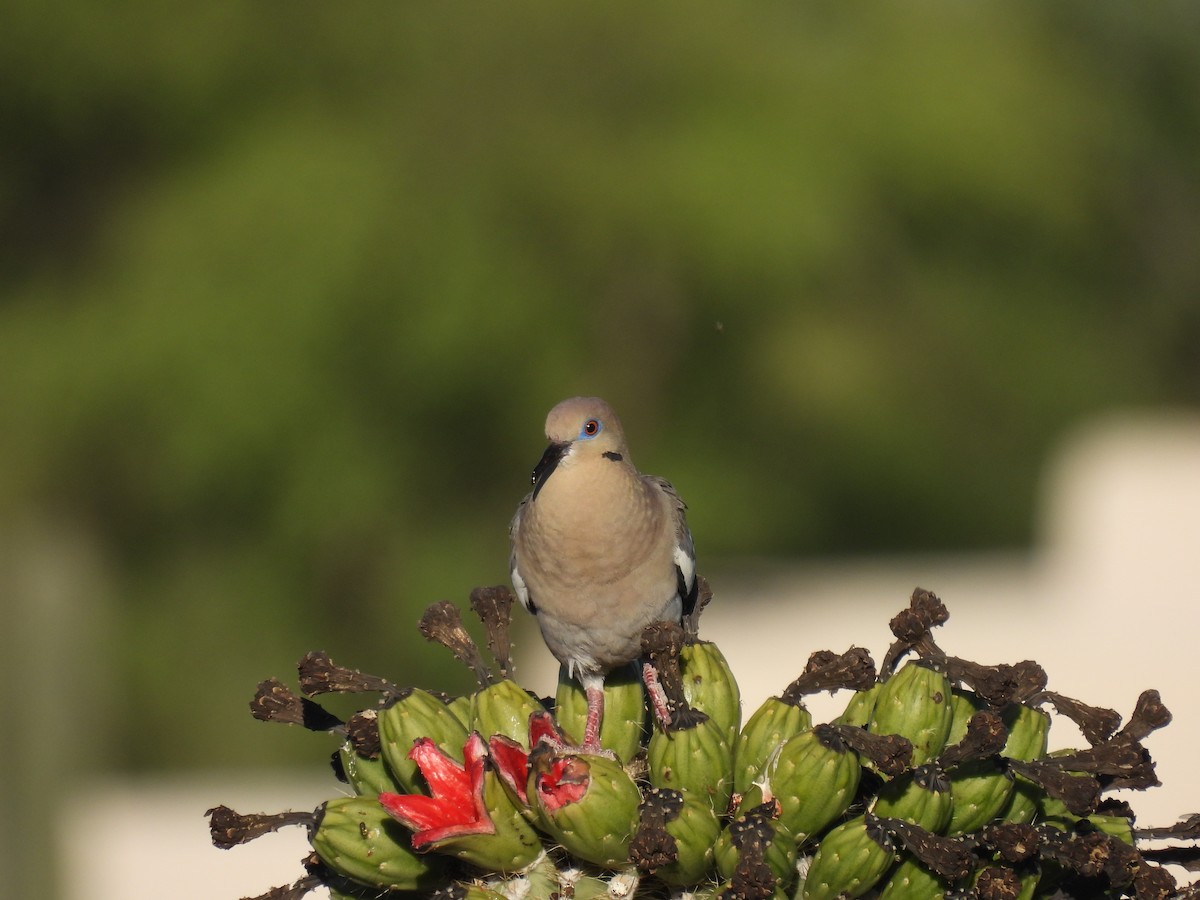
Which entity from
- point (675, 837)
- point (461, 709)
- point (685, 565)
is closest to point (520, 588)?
point (685, 565)

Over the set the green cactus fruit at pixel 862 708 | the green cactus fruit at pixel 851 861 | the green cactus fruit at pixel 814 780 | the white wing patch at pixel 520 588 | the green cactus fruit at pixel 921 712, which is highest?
the white wing patch at pixel 520 588

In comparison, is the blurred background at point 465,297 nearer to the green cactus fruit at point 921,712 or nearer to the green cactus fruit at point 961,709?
the green cactus fruit at point 961,709

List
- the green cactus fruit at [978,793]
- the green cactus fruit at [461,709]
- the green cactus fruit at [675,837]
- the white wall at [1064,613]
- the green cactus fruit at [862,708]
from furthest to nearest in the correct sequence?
the white wall at [1064,613] < the green cactus fruit at [461,709] < the green cactus fruit at [862,708] < the green cactus fruit at [978,793] < the green cactus fruit at [675,837]

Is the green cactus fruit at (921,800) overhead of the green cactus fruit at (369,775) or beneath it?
beneath

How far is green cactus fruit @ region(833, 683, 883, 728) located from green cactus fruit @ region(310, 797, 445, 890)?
3.02 feet

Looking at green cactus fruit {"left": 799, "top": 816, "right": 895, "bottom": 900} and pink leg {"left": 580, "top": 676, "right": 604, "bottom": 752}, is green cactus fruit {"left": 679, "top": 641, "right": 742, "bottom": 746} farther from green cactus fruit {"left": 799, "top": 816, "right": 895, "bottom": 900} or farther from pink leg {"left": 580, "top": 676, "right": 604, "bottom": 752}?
green cactus fruit {"left": 799, "top": 816, "right": 895, "bottom": 900}

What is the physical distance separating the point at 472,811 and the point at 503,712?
1.04ft

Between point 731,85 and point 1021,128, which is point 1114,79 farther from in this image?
point 731,85

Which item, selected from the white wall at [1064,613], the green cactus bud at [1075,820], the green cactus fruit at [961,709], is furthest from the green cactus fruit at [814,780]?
the white wall at [1064,613]

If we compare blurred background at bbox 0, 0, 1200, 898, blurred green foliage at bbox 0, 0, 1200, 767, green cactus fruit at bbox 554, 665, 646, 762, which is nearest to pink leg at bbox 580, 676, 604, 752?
green cactus fruit at bbox 554, 665, 646, 762

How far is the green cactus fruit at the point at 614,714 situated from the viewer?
3471 mm

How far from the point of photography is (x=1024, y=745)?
3.14 metres

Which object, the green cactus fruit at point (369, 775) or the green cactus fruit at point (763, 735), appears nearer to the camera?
the green cactus fruit at point (763, 735)

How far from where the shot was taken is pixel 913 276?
64.1ft
